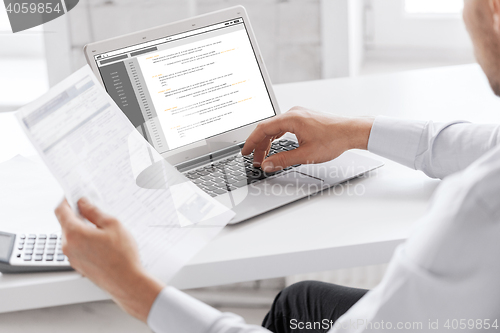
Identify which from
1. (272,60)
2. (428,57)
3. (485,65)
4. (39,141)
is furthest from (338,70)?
(39,141)

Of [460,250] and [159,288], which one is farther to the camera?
[159,288]

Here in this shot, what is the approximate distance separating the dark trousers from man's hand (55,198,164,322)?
0.37 meters

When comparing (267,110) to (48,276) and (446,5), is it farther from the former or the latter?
(446,5)

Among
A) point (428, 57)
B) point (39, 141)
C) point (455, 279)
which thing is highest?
point (39, 141)

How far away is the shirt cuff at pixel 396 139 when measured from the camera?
85 centimetres

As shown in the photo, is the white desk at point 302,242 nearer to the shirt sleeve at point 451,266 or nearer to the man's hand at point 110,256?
the man's hand at point 110,256

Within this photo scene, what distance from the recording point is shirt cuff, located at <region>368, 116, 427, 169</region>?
2.80ft

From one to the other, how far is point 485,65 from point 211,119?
1.65 ft

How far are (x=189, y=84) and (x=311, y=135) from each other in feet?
0.80

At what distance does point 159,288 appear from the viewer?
22.0 inches

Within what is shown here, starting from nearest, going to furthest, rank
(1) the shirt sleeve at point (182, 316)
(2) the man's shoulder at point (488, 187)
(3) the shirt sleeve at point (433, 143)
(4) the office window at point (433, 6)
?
1. (2) the man's shoulder at point (488, 187)
2. (1) the shirt sleeve at point (182, 316)
3. (3) the shirt sleeve at point (433, 143)
4. (4) the office window at point (433, 6)

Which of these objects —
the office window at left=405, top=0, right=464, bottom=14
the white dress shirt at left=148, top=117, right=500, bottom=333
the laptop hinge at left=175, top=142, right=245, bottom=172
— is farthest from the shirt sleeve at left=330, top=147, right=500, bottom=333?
the office window at left=405, top=0, right=464, bottom=14

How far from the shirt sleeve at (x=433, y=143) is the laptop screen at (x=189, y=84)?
246 millimetres

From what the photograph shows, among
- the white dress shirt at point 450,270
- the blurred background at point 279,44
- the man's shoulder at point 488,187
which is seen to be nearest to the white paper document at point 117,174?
the white dress shirt at point 450,270
